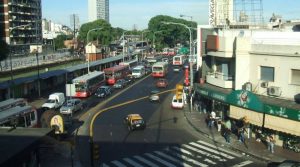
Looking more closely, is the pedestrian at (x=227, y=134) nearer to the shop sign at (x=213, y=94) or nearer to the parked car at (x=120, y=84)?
the shop sign at (x=213, y=94)

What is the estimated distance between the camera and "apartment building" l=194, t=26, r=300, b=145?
114 ft

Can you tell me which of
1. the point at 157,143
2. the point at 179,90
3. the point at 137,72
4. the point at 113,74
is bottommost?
the point at 157,143

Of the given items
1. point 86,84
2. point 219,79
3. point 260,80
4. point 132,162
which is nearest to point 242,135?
point 260,80

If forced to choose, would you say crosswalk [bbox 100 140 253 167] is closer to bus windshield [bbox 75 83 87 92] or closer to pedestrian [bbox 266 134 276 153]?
pedestrian [bbox 266 134 276 153]

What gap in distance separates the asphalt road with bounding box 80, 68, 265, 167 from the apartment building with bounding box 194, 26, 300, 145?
3786 mm

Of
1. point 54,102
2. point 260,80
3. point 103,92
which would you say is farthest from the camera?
point 103,92

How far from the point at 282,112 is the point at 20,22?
111m

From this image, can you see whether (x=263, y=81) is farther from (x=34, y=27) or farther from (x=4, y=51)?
(x=34, y=27)

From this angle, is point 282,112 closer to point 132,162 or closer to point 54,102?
point 132,162

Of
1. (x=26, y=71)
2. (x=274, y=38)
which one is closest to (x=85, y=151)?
(x=274, y=38)

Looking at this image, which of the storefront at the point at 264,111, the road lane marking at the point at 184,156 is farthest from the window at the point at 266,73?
the road lane marking at the point at 184,156

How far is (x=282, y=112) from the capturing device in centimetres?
3372

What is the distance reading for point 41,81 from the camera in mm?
70062

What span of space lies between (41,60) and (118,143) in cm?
5809
